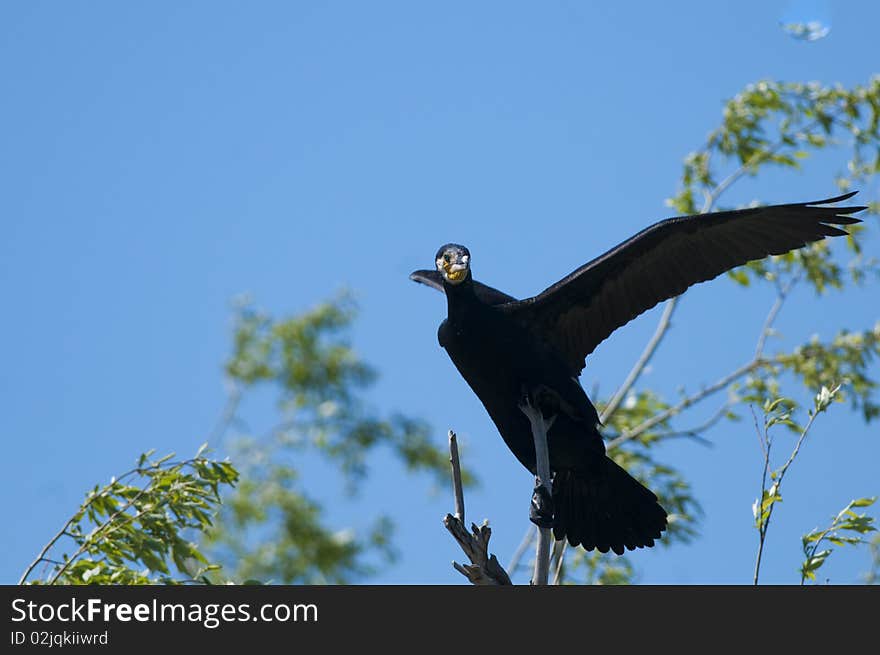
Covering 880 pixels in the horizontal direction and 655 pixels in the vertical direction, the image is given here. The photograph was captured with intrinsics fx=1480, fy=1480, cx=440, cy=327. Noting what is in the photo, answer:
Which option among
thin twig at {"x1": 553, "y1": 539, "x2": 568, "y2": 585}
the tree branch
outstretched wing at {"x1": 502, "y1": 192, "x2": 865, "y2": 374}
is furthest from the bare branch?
outstretched wing at {"x1": 502, "y1": 192, "x2": 865, "y2": 374}

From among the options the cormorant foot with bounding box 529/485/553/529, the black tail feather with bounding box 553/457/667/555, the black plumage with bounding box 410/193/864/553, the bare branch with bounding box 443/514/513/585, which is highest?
the black plumage with bounding box 410/193/864/553

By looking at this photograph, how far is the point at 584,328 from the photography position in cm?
598

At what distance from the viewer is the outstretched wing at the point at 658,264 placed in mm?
5898

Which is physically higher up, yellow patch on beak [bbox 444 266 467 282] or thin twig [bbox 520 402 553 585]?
yellow patch on beak [bbox 444 266 467 282]

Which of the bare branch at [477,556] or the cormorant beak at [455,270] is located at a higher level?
the cormorant beak at [455,270]

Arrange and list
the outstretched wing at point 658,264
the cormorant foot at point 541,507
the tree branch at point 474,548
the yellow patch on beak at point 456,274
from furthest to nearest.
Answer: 1. the outstretched wing at point 658,264
2. the yellow patch on beak at point 456,274
3. the cormorant foot at point 541,507
4. the tree branch at point 474,548

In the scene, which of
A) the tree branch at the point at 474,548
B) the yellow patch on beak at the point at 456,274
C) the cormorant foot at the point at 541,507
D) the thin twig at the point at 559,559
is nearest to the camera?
the tree branch at the point at 474,548

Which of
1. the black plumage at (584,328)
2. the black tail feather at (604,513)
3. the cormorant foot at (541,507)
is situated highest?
the black plumage at (584,328)

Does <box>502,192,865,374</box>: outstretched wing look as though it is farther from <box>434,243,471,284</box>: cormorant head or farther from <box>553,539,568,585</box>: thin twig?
<box>553,539,568,585</box>: thin twig

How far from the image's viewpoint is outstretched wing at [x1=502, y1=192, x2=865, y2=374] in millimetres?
5898

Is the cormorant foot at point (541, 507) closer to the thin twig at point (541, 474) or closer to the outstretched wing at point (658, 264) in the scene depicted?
the thin twig at point (541, 474)

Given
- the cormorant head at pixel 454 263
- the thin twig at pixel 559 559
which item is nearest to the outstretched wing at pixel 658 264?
the cormorant head at pixel 454 263
